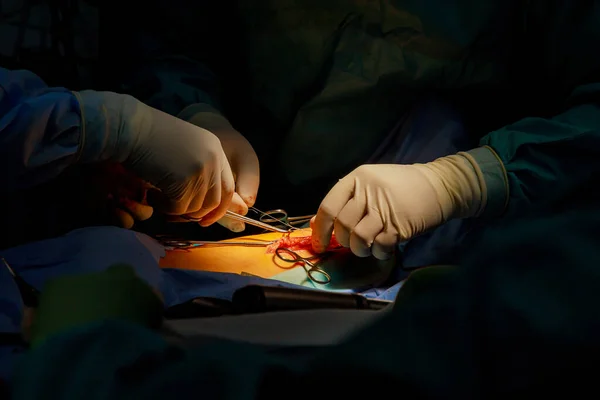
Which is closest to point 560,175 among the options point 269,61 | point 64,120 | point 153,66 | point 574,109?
point 574,109

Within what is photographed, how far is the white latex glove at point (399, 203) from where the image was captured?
185cm

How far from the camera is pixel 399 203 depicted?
1846 mm

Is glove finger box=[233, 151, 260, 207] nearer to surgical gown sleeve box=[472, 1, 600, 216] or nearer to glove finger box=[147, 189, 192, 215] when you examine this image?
glove finger box=[147, 189, 192, 215]

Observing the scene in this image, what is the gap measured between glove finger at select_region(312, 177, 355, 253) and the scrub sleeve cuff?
45cm

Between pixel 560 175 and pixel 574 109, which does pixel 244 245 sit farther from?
pixel 574 109

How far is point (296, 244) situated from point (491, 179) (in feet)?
2.65

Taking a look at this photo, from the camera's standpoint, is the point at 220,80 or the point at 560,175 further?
the point at 220,80

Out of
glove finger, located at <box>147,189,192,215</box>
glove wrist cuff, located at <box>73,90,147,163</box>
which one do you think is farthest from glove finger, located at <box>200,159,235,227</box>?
glove wrist cuff, located at <box>73,90,147,163</box>

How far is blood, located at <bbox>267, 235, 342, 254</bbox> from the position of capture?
218 cm

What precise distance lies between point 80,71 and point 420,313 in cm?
203

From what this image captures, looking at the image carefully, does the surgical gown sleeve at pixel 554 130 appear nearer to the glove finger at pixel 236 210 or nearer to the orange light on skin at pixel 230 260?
the orange light on skin at pixel 230 260

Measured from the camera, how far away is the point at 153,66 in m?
2.51

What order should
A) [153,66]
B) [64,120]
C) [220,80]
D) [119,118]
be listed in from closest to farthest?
[64,120], [119,118], [153,66], [220,80]

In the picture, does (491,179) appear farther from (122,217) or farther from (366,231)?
(122,217)
